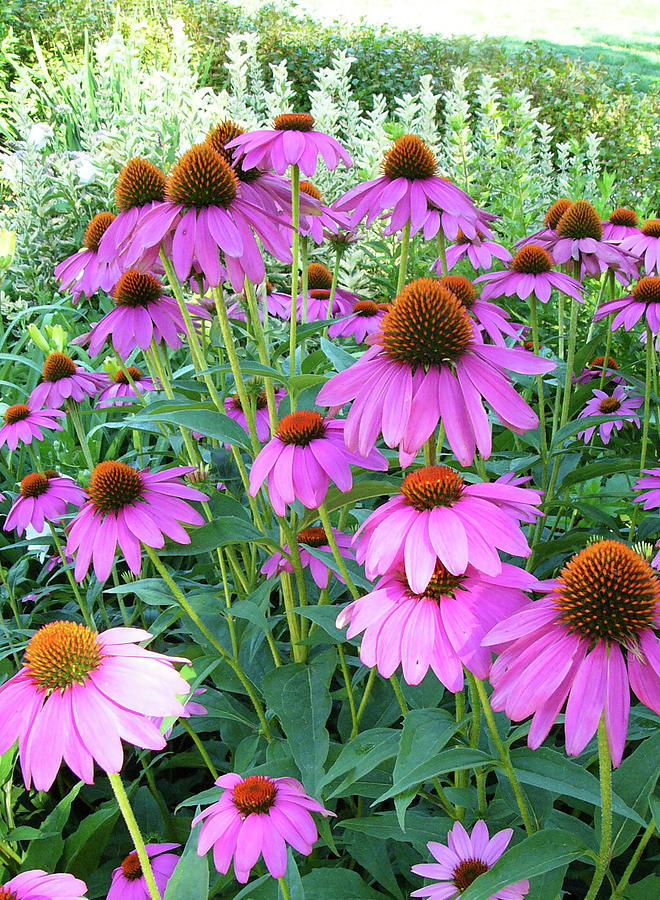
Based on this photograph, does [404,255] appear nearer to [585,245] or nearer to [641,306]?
[585,245]

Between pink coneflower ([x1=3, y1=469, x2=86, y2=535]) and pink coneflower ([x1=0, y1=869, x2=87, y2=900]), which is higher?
pink coneflower ([x1=0, y1=869, x2=87, y2=900])

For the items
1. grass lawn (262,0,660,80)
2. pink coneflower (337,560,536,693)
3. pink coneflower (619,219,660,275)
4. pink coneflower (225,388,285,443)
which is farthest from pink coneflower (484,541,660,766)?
grass lawn (262,0,660,80)

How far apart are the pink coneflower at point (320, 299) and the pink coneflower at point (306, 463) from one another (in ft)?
3.56

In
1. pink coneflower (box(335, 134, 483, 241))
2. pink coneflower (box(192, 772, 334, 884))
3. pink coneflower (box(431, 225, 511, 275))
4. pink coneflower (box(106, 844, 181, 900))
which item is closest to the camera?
pink coneflower (box(192, 772, 334, 884))

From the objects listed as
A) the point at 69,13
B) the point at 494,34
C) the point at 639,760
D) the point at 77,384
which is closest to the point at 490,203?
the point at 77,384

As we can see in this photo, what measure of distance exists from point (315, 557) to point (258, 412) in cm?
42

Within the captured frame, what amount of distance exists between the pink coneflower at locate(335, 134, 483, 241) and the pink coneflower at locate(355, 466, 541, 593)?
69cm

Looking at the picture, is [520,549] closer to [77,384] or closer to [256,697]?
[256,697]

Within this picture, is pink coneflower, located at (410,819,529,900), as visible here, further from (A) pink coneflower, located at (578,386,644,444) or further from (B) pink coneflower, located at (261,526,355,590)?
(A) pink coneflower, located at (578,386,644,444)

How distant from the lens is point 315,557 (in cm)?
152

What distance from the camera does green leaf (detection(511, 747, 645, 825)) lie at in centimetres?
94

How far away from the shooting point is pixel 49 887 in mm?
896

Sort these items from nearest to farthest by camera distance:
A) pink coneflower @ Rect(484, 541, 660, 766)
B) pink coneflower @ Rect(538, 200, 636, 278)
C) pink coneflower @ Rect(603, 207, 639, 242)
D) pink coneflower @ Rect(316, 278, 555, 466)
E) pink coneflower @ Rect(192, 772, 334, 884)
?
pink coneflower @ Rect(484, 541, 660, 766) < pink coneflower @ Rect(316, 278, 555, 466) < pink coneflower @ Rect(192, 772, 334, 884) < pink coneflower @ Rect(538, 200, 636, 278) < pink coneflower @ Rect(603, 207, 639, 242)

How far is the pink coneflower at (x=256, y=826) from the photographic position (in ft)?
3.50
